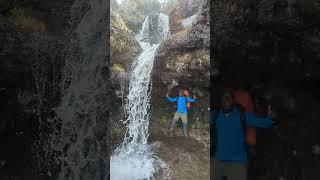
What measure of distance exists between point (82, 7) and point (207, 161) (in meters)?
2.39

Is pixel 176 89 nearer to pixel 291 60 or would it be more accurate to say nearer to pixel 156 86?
pixel 156 86

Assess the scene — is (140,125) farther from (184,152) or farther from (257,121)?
(257,121)

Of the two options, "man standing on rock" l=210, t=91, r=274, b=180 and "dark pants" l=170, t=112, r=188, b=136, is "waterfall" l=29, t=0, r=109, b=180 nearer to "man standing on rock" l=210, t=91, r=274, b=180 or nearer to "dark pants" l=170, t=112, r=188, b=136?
"dark pants" l=170, t=112, r=188, b=136

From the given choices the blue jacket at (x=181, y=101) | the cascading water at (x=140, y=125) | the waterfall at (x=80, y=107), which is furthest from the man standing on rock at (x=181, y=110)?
the waterfall at (x=80, y=107)

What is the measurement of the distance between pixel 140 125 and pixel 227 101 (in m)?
1.17

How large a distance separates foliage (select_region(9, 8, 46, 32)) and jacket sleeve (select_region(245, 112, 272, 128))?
251cm

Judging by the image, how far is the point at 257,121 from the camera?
4.14 m

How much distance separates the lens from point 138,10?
5043 mm

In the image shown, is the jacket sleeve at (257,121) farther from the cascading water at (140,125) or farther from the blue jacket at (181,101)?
the cascading water at (140,125)

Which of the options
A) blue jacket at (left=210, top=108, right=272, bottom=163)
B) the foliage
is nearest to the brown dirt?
blue jacket at (left=210, top=108, right=272, bottom=163)

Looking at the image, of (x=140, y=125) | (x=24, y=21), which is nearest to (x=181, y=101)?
(x=140, y=125)

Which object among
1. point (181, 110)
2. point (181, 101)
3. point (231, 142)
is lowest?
point (231, 142)

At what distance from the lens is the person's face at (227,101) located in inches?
150

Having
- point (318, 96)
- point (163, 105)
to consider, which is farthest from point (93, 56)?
point (318, 96)
